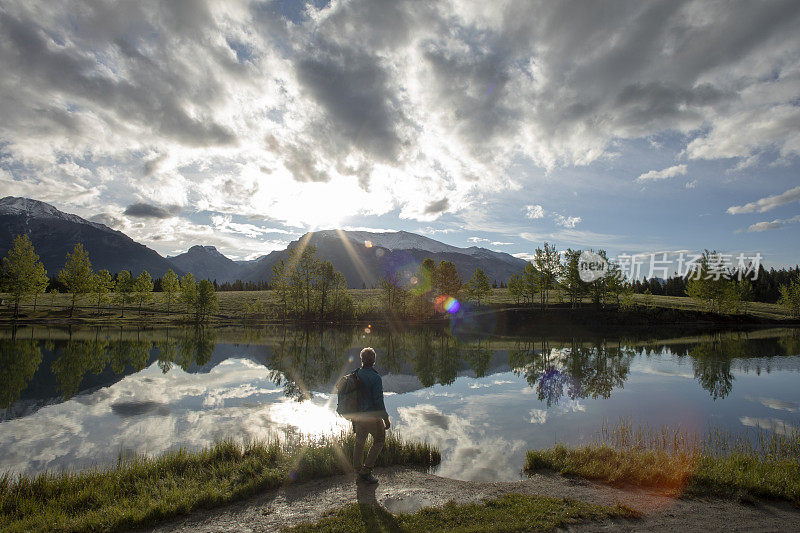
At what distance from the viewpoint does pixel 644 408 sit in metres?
21.8

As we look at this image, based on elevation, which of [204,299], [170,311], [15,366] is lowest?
[170,311]

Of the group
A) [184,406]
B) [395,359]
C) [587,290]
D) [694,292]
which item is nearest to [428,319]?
[587,290]

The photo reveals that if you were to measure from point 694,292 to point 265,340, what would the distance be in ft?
296

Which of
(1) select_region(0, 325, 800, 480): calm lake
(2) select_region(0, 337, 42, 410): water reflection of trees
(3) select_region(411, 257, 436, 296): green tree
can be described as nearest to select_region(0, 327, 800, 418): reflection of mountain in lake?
(2) select_region(0, 337, 42, 410): water reflection of trees

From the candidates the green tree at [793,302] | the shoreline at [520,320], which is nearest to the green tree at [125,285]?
the shoreline at [520,320]

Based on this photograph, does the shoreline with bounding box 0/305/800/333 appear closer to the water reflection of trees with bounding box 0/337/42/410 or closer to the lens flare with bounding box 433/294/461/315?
the lens flare with bounding box 433/294/461/315

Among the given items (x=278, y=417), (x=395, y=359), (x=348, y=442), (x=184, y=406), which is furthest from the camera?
(x=395, y=359)

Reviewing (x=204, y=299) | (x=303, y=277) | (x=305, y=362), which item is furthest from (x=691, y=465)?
(x=204, y=299)

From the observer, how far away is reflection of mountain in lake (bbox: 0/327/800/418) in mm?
26203

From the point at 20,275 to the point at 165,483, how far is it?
8978cm

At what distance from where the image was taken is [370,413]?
10602 mm

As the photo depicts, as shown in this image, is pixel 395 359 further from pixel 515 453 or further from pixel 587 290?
pixel 587 290

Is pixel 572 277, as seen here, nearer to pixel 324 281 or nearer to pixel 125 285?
pixel 324 281

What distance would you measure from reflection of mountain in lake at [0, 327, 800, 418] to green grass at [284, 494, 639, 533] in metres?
14.1
